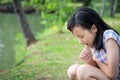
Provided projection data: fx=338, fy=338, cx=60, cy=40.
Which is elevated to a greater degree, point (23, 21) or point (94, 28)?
point (94, 28)

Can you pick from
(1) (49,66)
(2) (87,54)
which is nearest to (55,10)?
(1) (49,66)

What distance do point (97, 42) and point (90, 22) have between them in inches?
9.2

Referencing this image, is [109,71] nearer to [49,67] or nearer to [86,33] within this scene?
[86,33]

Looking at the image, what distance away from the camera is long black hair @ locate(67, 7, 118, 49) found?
351 centimetres

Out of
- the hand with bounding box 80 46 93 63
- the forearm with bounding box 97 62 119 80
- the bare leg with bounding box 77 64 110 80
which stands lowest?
the bare leg with bounding box 77 64 110 80

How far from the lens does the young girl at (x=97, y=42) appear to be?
3420 mm

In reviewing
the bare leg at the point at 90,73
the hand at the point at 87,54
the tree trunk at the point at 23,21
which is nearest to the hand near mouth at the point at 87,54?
the hand at the point at 87,54

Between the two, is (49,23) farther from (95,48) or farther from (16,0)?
(95,48)

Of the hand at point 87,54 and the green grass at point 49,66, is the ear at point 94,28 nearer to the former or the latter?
the hand at point 87,54

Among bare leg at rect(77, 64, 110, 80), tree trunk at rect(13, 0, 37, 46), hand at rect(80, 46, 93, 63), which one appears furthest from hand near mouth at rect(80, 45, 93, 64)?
tree trunk at rect(13, 0, 37, 46)

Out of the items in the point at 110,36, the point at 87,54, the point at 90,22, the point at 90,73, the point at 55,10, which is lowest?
the point at 55,10

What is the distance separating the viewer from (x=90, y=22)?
3.52 metres

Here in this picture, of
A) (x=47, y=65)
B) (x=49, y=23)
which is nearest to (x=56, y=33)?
(x=49, y=23)

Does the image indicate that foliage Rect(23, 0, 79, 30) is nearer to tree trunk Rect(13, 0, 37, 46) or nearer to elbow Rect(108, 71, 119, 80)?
tree trunk Rect(13, 0, 37, 46)
